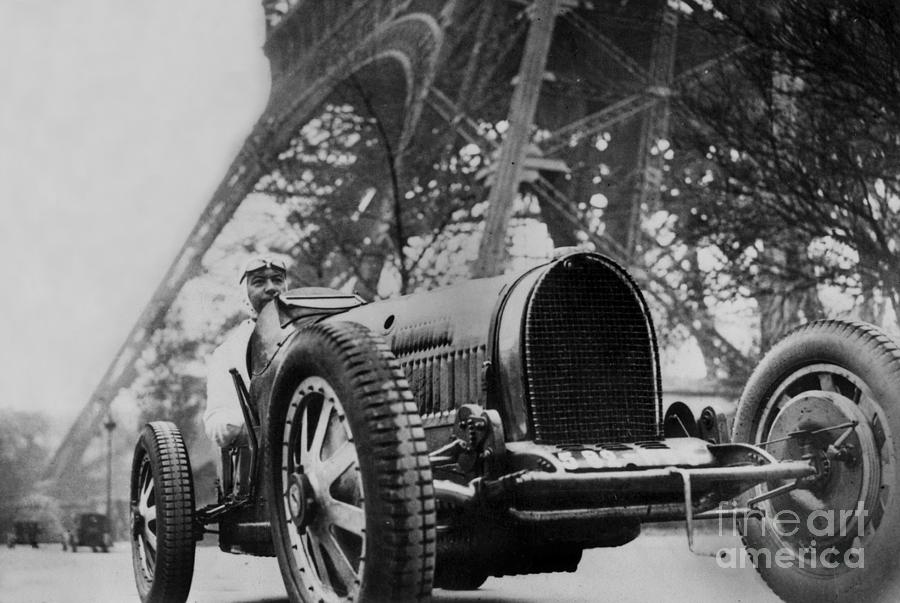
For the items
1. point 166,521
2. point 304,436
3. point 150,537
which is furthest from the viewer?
point 150,537

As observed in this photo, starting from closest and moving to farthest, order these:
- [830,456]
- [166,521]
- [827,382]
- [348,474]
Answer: [348,474], [830,456], [827,382], [166,521]

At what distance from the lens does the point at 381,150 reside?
1120cm

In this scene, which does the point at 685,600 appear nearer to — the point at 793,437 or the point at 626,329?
the point at 793,437

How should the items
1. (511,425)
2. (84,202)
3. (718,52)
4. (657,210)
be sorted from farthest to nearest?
(657,210) → (718,52) → (84,202) → (511,425)

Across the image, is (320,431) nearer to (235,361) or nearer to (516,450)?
(516,450)

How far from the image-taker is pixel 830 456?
11.6 ft

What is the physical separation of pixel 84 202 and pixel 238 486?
2.92 metres

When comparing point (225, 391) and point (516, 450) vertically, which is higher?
point (225, 391)

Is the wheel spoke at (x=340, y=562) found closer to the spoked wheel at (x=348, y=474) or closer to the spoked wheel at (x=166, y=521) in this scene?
the spoked wheel at (x=348, y=474)

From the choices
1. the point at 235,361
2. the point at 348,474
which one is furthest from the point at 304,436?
the point at 235,361

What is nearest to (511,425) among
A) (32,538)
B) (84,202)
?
(84,202)

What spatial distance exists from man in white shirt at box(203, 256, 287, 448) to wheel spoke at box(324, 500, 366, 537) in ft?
3.70

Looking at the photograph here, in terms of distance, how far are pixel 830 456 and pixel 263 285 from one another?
6.90 ft

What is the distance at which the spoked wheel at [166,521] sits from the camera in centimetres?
391
